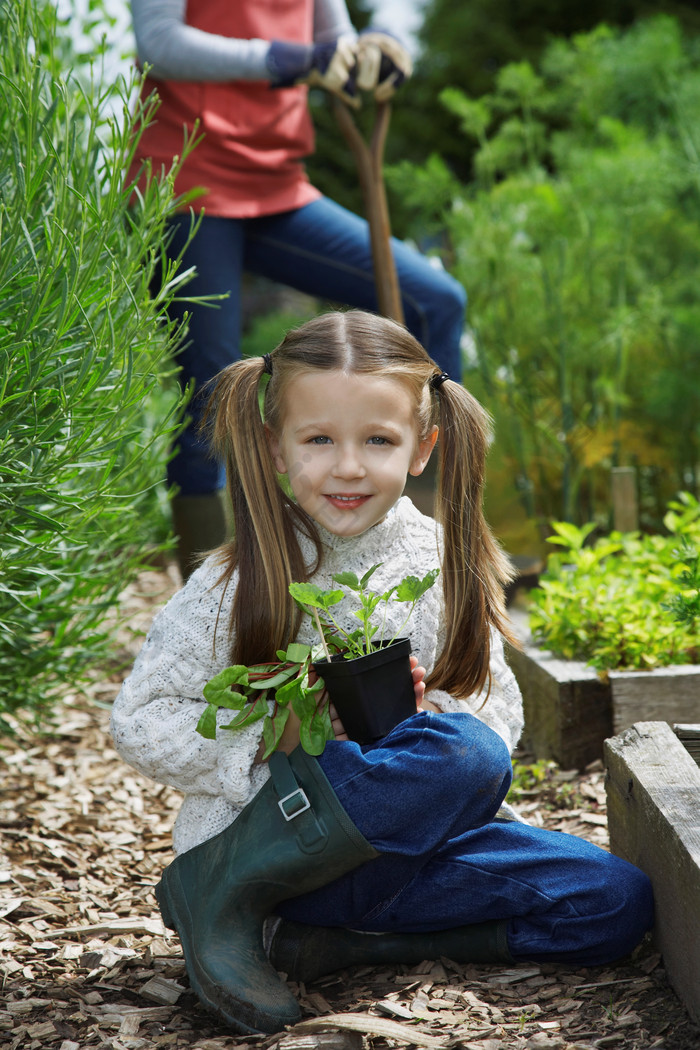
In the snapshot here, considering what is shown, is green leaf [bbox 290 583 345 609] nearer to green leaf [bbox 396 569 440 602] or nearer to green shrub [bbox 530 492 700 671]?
green leaf [bbox 396 569 440 602]

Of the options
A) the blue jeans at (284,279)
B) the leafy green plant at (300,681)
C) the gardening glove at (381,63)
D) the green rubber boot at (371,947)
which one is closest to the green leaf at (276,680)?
the leafy green plant at (300,681)

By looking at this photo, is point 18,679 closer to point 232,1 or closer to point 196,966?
point 196,966

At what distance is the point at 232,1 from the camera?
7.95ft

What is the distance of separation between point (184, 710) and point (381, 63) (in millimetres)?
1731

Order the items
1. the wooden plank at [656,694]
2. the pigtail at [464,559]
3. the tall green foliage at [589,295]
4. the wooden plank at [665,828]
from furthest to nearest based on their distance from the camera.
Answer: the tall green foliage at [589,295], the wooden plank at [656,694], the pigtail at [464,559], the wooden plank at [665,828]

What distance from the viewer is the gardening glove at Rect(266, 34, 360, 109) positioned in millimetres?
2279

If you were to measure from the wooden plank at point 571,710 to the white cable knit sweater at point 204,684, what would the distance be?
0.48 meters

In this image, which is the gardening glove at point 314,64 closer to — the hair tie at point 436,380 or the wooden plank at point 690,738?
the hair tie at point 436,380

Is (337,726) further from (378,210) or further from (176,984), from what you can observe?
(378,210)

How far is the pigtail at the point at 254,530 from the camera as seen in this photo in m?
1.52

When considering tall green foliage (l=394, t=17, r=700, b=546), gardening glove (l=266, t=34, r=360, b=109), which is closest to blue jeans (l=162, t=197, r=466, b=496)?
gardening glove (l=266, t=34, r=360, b=109)

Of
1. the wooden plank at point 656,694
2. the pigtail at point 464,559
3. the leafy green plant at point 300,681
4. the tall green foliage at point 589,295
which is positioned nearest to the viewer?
the leafy green plant at point 300,681

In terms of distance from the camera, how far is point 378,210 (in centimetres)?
246

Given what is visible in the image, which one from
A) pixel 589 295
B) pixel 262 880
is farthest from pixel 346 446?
pixel 589 295
